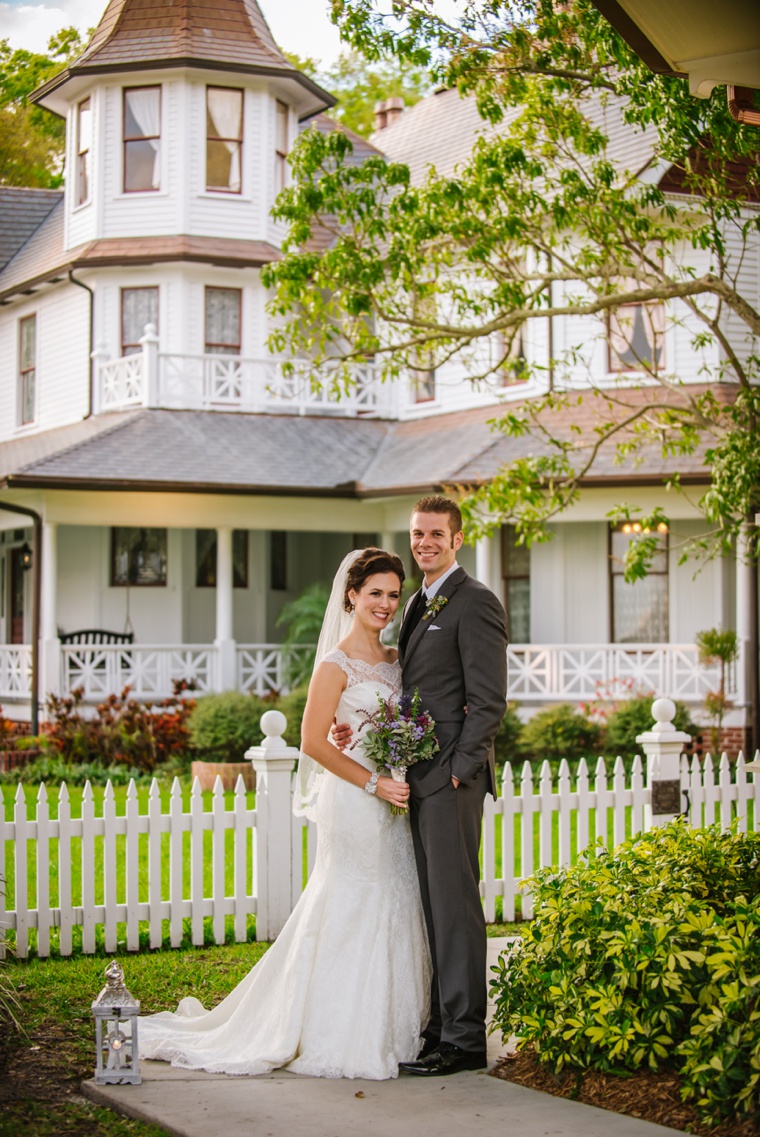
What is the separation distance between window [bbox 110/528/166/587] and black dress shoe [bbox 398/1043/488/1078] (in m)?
17.8

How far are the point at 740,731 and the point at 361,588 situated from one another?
12.8 meters

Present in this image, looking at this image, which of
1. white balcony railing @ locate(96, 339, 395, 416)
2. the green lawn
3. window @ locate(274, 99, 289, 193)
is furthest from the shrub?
window @ locate(274, 99, 289, 193)

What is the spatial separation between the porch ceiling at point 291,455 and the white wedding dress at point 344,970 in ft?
41.8

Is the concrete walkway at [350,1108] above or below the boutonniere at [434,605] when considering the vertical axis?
below

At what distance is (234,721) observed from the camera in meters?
17.6

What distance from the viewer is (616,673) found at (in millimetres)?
19203

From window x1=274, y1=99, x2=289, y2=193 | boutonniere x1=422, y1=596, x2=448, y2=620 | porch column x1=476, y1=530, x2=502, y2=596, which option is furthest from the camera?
window x1=274, y1=99, x2=289, y2=193

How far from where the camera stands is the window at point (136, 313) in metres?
23.0

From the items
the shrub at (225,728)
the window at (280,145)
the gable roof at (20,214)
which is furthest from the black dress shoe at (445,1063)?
the gable roof at (20,214)

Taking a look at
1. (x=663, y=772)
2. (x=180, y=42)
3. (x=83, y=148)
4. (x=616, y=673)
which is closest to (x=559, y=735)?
(x=616, y=673)

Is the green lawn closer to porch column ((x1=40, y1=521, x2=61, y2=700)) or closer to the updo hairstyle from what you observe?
porch column ((x1=40, y1=521, x2=61, y2=700))

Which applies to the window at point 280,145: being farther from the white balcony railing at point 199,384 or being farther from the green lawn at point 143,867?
the green lawn at point 143,867

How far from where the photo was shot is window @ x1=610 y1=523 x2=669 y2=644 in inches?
803

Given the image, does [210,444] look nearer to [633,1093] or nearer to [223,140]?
[223,140]
